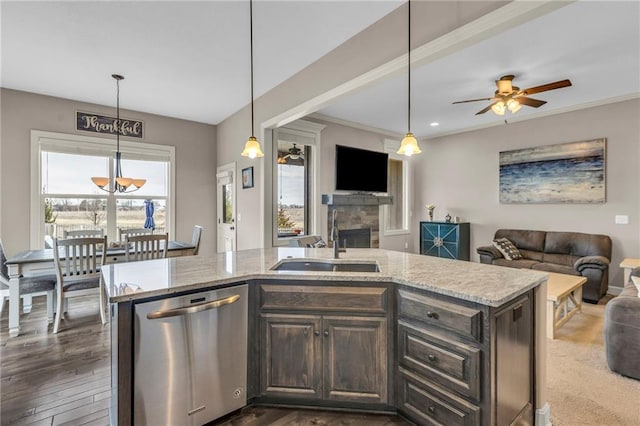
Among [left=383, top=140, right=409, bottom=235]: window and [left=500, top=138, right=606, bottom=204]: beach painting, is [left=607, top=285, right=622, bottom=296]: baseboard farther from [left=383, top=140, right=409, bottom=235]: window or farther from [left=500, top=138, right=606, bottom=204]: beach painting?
[left=383, top=140, right=409, bottom=235]: window

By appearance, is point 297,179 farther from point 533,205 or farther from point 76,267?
point 533,205

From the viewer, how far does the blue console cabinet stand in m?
6.12

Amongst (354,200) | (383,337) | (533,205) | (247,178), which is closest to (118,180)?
(247,178)

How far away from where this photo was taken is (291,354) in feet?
6.30

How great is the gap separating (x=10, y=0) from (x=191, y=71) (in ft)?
5.23

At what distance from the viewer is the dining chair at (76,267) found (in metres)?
3.17

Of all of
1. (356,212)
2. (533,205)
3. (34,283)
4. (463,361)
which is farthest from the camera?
(356,212)

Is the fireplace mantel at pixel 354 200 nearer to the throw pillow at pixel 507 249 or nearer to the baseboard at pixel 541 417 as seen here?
the throw pillow at pixel 507 249

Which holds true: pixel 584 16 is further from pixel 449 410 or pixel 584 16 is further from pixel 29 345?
pixel 29 345

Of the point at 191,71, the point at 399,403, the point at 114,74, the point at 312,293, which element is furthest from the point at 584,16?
the point at 114,74

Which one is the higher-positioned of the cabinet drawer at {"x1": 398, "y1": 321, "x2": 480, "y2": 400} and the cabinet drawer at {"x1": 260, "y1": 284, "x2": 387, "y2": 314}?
the cabinet drawer at {"x1": 260, "y1": 284, "x2": 387, "y2": 314}

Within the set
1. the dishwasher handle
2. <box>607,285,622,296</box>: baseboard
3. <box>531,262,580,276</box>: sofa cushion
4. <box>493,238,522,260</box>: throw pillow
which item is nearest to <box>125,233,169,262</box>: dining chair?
the dishwasher handle

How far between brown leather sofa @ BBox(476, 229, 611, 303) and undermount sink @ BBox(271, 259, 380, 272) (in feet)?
12.2

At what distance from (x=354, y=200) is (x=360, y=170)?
75cm
